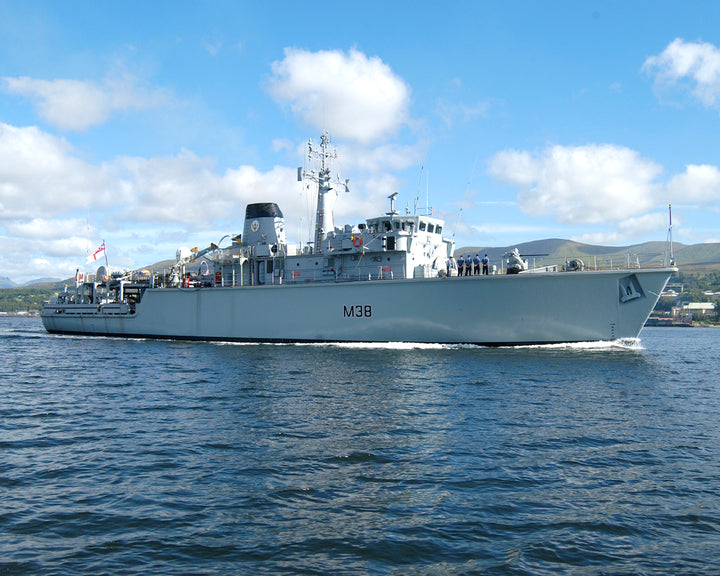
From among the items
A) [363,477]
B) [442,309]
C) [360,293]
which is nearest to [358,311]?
[360,293]

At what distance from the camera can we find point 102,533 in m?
6.47

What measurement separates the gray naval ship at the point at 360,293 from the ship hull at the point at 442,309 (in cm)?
5

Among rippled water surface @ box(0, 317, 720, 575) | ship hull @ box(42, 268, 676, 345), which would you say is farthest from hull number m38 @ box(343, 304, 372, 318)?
rippled water surface @ box(0, 317, 720, 575)

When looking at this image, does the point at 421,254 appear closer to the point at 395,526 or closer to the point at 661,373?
the point at 661,373

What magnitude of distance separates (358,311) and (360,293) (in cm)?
95

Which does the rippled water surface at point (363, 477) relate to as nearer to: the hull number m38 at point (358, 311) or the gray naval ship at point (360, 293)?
the gray naval ship at point (360, 293)

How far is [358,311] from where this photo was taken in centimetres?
2800

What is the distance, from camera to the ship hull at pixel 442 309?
78.3 ft

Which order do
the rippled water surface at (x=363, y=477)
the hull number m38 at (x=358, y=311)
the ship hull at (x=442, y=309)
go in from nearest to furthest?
the rippled water surface at (x=363, y=477)
the ship hull at (x=442, y=309)
the hull number m38 at (x=358, y=311)

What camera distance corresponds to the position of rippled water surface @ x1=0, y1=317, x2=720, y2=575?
19.5 feet

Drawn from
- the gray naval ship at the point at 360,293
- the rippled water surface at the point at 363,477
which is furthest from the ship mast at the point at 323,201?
the rippled water surface at the point at 363,477

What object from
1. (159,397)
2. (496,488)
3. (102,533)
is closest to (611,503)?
(496,488)

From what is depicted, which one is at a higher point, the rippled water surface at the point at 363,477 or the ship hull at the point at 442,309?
the ship hull at the point at 442,309

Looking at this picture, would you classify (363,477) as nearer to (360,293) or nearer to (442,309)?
(442,309)
